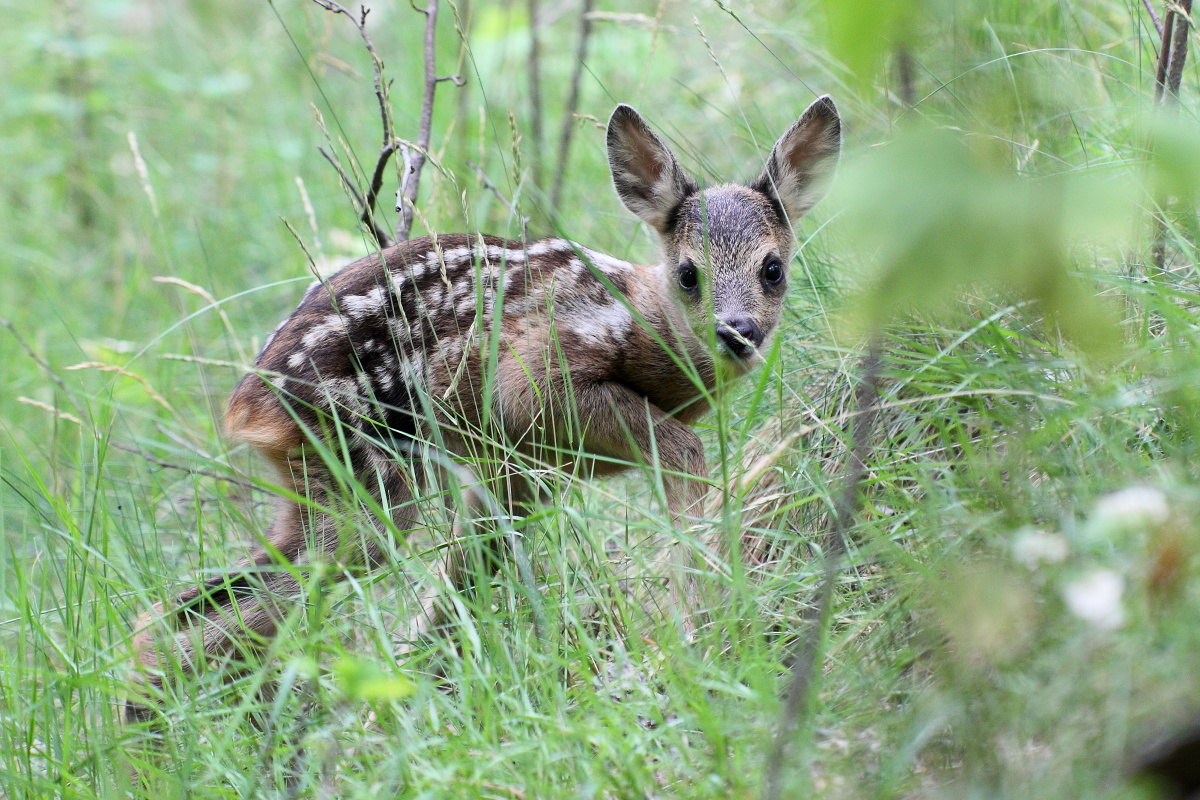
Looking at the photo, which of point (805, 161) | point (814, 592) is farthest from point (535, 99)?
point (814, 592)

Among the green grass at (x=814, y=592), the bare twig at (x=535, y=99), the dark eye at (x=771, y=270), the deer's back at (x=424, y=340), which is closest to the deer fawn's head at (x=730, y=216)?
the dark eye at (x=771, y=270)

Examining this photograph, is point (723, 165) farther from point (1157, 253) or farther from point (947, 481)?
point (947, 481)

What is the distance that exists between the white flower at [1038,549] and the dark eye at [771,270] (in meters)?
2.03

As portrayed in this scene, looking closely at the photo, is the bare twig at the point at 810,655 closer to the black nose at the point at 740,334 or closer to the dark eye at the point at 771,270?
the black nose at the point at 740,334

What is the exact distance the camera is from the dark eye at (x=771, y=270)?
3783 mm

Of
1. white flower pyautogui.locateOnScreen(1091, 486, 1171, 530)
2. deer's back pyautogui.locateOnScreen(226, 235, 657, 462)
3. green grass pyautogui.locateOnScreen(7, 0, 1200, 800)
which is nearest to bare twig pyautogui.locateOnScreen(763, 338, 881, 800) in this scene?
green grass pyautogui.locateOnScreen(7, 0, 1200, 800)

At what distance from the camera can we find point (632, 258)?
4.83 metres

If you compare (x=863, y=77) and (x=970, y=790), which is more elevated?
(x=863, y=77)

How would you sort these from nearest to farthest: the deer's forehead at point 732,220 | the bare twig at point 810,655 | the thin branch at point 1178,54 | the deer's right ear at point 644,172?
1. the bare twig at point 810,655
2. the thin branch at point 1178,54
3. the deer's forehead at point 732,220
4. the deer's right ear at point 644,172

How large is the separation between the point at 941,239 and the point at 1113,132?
8.90ft

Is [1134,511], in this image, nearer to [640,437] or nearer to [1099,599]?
[1099,599]

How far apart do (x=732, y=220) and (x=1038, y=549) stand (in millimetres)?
2246

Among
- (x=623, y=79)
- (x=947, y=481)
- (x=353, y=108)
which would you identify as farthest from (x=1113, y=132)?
(x=353, y=108)

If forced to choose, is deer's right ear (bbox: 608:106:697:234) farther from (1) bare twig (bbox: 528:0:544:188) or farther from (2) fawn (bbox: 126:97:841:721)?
(1) bare twig (bbox: 528:0:544:188)
